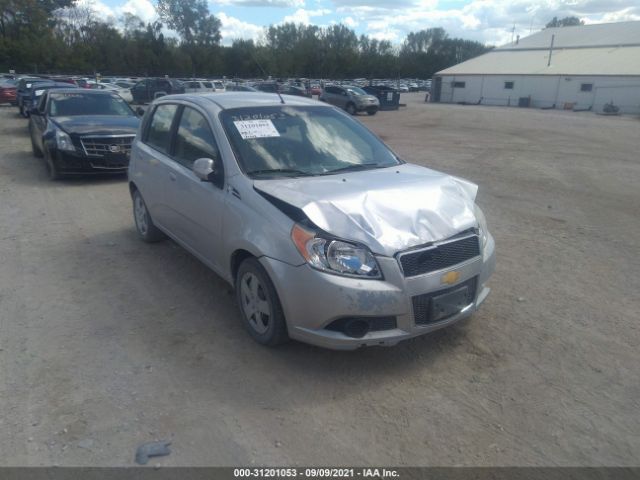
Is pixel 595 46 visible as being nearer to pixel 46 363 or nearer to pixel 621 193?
pixel 621 193

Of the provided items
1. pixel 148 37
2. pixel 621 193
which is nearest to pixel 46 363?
pixel 621 193

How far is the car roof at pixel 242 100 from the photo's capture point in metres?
4.60

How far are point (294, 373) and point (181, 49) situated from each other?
7667 cm

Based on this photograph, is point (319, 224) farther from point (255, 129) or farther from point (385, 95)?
point (385, 95)

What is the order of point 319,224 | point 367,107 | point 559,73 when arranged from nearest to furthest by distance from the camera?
point 319,224 < point 367,107 < point 559,73

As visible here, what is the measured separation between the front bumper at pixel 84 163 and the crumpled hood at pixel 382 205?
6.53 m

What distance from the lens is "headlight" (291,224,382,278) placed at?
327 cm

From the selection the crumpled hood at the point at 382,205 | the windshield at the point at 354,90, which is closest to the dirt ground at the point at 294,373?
the crumpled hood at the point at 382,205

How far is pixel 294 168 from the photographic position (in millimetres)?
4148

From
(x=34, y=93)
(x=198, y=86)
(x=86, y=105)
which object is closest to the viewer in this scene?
(x=86, y=105)

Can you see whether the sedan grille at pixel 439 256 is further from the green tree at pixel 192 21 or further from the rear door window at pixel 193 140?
the green tree at pixel 192 21

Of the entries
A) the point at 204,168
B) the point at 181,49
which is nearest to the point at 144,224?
the point at 204,168

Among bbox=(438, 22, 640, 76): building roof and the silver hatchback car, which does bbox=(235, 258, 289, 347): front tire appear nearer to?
the silver hatchback car

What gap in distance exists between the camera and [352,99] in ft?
97.8
